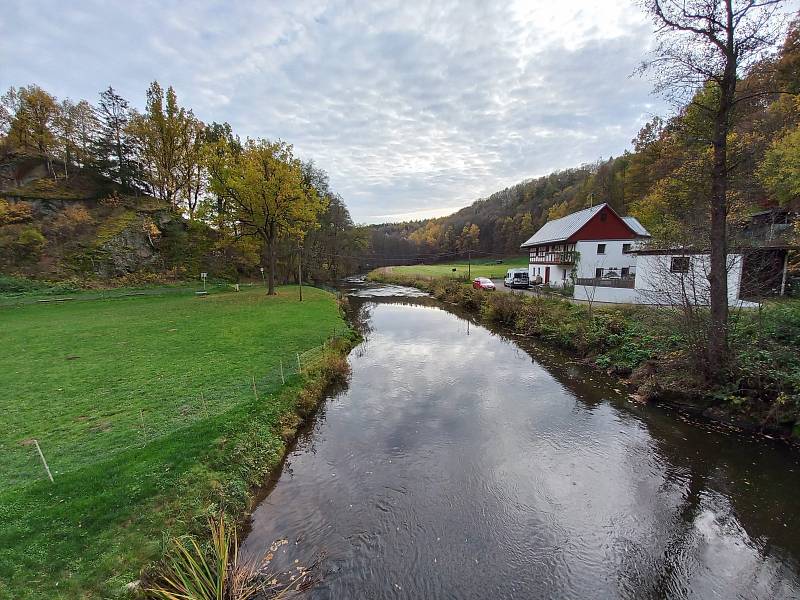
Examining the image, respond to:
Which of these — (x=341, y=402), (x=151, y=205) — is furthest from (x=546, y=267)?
(x=151, y=205)

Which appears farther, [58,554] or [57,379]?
[57,379]

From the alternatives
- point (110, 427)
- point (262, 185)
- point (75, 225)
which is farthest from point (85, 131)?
point (110, 427)

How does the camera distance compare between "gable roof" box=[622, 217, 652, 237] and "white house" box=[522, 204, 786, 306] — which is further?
"gable roof" box=[622, 217, 652, 237]

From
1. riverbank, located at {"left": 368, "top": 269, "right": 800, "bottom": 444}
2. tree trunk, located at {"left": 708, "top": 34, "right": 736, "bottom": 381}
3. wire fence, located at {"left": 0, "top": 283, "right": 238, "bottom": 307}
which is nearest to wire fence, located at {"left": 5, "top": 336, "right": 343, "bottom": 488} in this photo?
riverbank, located at {"left": 368, "top": 269, "right": 800, "bottom": 444}

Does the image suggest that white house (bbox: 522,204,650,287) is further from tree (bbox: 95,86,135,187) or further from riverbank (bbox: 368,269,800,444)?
tree (bbox: 95,86,135,187)

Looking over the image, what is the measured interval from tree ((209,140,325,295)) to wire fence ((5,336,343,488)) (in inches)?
720

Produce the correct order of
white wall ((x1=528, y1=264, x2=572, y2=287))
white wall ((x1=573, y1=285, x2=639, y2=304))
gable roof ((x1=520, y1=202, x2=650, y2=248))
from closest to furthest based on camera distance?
white wall ((x1=573, y1=285, x2=639, y2=304)) < gable roof ((x1=520, y1=202, x2=650, y2=248)) < white wall ((x1=528, y1=264, x2=572, y2=287))

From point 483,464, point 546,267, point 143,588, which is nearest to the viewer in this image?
point 143,588

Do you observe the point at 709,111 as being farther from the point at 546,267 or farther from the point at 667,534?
the point at 546,267

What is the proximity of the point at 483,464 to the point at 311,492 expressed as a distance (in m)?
3.48

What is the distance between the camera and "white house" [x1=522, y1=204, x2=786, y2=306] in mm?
10625

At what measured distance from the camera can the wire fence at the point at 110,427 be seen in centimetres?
547

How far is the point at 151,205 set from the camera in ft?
115

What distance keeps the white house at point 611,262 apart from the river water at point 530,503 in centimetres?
437
